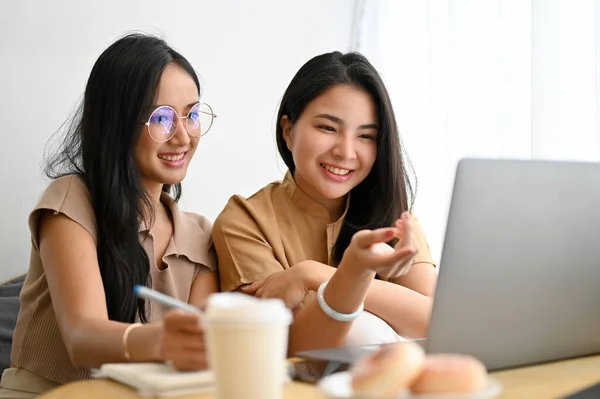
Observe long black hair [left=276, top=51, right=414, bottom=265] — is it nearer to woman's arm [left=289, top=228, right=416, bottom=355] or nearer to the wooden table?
woman's arm [left=289, top=228, right=416, bottom=355]

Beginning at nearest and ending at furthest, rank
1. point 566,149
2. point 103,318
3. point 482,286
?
point 482,286 < point 103,318 < point 566,149

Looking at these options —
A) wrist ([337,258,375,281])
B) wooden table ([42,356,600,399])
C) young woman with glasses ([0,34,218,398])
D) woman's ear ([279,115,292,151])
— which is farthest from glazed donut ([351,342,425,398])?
woman's ear ([279,115,292,151])

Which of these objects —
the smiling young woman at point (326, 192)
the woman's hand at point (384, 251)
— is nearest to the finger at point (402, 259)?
the woman's hand at point (384, 251)

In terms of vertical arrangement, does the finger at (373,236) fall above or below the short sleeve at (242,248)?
above

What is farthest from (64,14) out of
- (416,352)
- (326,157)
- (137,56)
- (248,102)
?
(416,352)

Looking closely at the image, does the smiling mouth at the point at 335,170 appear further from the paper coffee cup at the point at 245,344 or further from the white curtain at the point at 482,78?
the paper coffee cup at the point at 245,344

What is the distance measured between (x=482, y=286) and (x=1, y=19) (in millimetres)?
1880

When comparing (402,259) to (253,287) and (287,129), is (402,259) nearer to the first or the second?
(253,287)

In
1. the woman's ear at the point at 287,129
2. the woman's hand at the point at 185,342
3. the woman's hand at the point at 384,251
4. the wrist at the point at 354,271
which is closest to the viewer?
the woman's hand at the point at 185,342

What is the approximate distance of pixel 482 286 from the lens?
95 cm

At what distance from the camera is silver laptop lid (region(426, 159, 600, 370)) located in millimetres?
921

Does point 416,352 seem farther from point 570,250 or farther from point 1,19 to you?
point 1,19

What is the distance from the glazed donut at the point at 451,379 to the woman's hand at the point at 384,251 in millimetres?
Result: 310

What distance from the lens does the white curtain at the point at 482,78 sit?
7.16 ft
